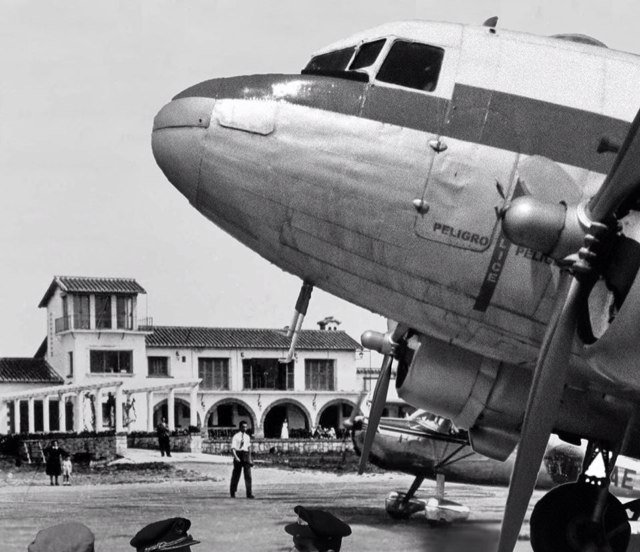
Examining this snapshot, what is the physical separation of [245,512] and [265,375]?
7546 centimetres

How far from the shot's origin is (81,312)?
89.7 meters

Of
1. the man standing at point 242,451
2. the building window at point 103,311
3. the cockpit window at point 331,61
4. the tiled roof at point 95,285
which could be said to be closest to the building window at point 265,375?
the tiled roof at point 95,285

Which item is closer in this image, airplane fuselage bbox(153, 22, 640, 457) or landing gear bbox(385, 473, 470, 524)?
airplane fuselage bbox(153, 22, 640, 457)

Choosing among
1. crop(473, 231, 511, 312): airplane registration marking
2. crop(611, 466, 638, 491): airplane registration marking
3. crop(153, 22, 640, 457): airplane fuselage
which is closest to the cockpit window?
crop(153, 22, 640, 457): airplane fuselage

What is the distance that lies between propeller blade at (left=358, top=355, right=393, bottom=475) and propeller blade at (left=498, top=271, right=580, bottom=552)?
14.3 feet

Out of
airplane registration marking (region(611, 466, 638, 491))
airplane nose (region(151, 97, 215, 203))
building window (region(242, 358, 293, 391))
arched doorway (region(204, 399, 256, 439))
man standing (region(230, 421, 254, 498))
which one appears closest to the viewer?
airplane nose (region(151, 97, 215, 203))

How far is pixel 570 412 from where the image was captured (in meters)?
11.5

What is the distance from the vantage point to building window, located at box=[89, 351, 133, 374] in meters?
88.6

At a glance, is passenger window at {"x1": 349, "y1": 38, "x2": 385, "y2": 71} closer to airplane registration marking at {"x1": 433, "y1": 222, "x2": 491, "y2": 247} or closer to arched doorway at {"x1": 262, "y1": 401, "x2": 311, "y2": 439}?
airplane registration marking at {"x1": 433, "y1": 222, "x2": 491, "y2": 247}

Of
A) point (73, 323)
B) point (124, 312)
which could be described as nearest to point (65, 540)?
point (73, 323)

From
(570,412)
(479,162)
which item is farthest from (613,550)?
(479,162)

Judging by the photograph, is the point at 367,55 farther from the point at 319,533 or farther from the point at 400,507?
the point at 400,507

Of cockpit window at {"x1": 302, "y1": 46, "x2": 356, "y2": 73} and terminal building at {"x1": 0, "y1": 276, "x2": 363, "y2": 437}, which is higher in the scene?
cockpit window at {"x1": 302, "y1": 46, "x2": 356, "y2": 73}

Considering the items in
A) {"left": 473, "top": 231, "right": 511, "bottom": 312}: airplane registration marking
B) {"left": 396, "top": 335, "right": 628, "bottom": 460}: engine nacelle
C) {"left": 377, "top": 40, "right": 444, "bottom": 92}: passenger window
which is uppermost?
{"left": 377, "top": 40, "right": 444, "bottom": 92}: passenger window
